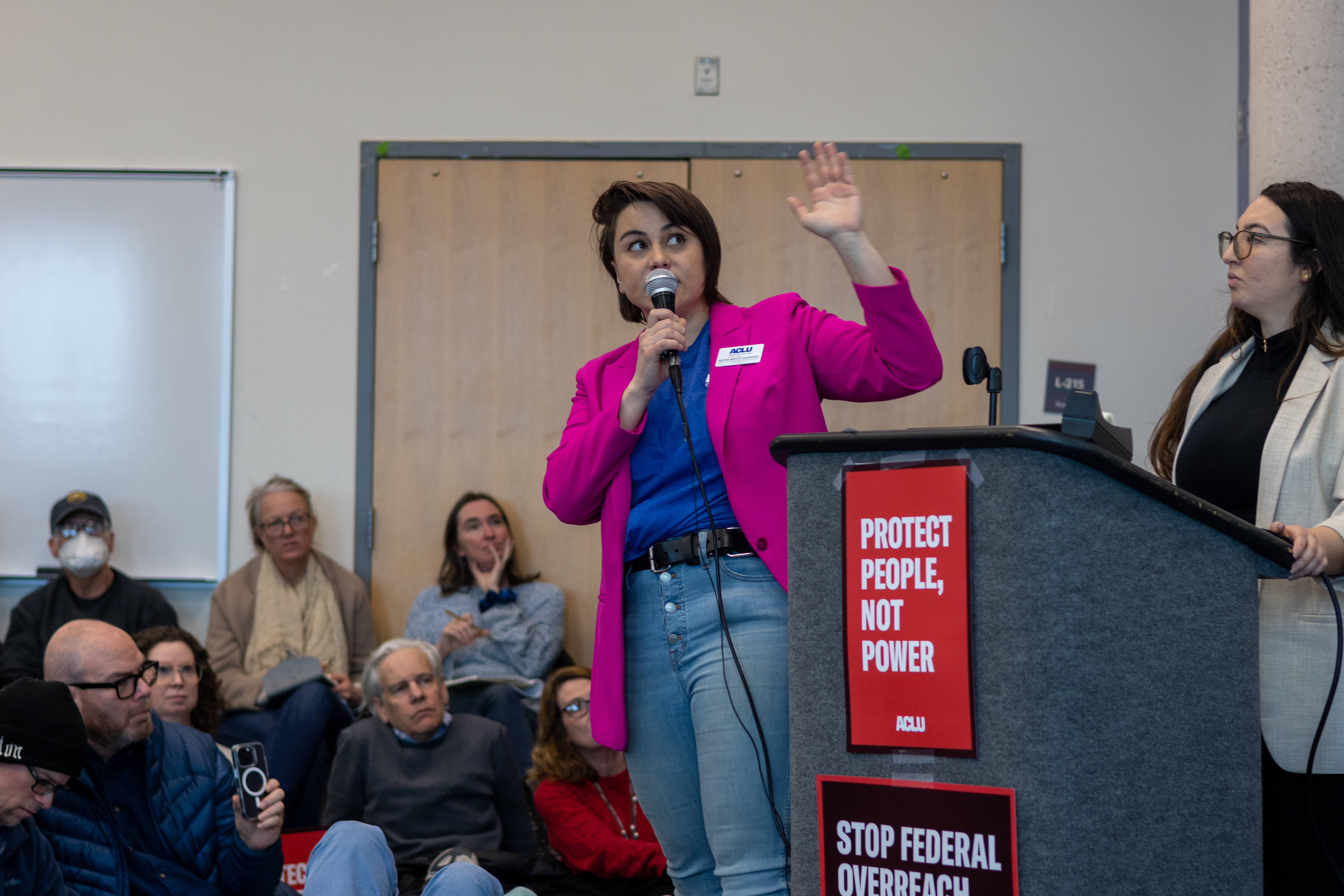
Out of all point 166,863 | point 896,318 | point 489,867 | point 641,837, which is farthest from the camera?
point 641,837

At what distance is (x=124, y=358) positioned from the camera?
4.59 metres

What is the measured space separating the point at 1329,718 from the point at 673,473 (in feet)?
3.32

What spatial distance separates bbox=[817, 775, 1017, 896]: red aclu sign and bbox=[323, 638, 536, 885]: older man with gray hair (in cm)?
215

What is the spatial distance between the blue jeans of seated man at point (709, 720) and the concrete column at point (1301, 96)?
2.10 metres

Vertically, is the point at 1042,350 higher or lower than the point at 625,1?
lower

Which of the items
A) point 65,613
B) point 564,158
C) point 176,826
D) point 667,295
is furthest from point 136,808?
point 564,158

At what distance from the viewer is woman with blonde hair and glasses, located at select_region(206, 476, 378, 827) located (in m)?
3.92

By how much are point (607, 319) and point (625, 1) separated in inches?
47.5

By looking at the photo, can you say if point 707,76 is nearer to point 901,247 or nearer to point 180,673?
point 901,247

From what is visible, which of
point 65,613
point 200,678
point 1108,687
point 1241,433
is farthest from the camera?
point 65,613

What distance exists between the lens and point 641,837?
11.2ft

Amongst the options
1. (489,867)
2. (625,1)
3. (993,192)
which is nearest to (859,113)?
(993,192)

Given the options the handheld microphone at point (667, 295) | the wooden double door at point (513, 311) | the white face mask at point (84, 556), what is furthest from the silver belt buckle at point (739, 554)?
the white face mask at point (84, 556)

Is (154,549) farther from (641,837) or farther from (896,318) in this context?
(896,318)
